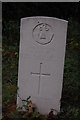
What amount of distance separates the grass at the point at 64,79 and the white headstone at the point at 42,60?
0.81 feet

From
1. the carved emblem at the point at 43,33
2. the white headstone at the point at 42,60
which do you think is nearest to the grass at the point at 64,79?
the white headstone at the point at 42,60

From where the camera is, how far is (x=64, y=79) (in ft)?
15.3

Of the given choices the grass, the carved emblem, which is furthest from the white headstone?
the grass

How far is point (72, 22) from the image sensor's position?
720cm

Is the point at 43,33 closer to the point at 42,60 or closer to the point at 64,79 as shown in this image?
the point at 42,60

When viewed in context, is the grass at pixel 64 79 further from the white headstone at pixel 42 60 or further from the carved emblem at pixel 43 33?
the carved emblem at pixel 43 33

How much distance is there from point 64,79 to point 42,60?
1.27 m

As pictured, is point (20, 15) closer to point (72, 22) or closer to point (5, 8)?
point (5, 8)

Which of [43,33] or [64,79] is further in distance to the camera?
[64,79]

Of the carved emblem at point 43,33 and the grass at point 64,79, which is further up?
the carved emblem at point 43,33

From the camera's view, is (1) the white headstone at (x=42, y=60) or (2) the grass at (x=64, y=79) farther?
(2) the grass at (x=64, y=79)

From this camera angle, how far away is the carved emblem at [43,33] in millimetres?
3414

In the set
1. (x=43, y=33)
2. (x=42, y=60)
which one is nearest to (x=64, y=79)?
(x=42, y=60)

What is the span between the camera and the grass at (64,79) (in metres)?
3.67
